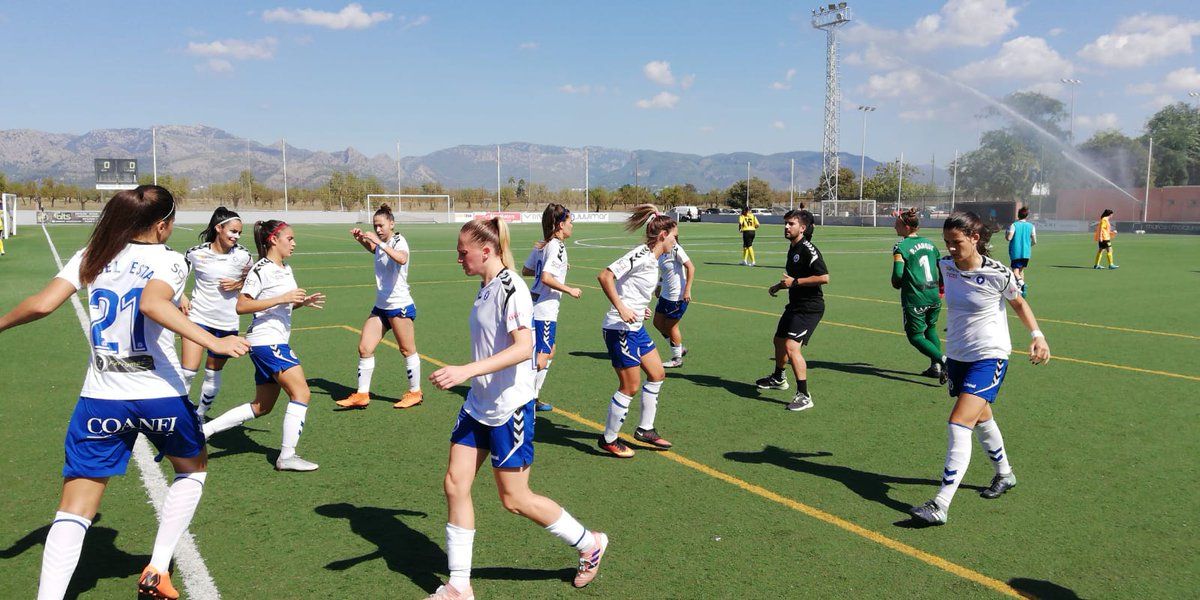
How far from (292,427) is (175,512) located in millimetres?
2085

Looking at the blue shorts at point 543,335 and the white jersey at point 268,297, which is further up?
the white jersey at point 268,297

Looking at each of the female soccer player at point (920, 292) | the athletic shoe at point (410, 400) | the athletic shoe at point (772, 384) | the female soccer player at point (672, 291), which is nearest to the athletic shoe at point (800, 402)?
the athletic shoe at point (772, 384)

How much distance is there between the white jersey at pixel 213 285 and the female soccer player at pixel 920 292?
736cm

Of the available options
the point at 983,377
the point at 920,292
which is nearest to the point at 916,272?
the point at 920,292

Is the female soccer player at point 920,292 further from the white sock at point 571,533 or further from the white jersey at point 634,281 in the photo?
the white sock at point 571,533

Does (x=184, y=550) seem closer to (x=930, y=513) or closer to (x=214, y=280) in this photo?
(x=214, y=280)

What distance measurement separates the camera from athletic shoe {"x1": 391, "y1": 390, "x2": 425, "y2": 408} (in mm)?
7879

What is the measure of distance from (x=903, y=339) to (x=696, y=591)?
8.98m

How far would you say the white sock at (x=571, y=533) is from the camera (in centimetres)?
403

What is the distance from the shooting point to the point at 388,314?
799 cm

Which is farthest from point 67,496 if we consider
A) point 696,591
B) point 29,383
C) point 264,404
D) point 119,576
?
point 29,383

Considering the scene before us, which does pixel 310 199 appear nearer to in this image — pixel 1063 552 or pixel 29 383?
pixel 29 383

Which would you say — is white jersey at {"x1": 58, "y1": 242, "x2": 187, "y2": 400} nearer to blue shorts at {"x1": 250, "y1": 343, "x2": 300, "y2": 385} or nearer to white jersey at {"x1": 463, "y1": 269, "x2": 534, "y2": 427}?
white jersey at {"x1": 463, "y1": 269, "x2": 534, "y2": 427}

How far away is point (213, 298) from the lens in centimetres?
697
